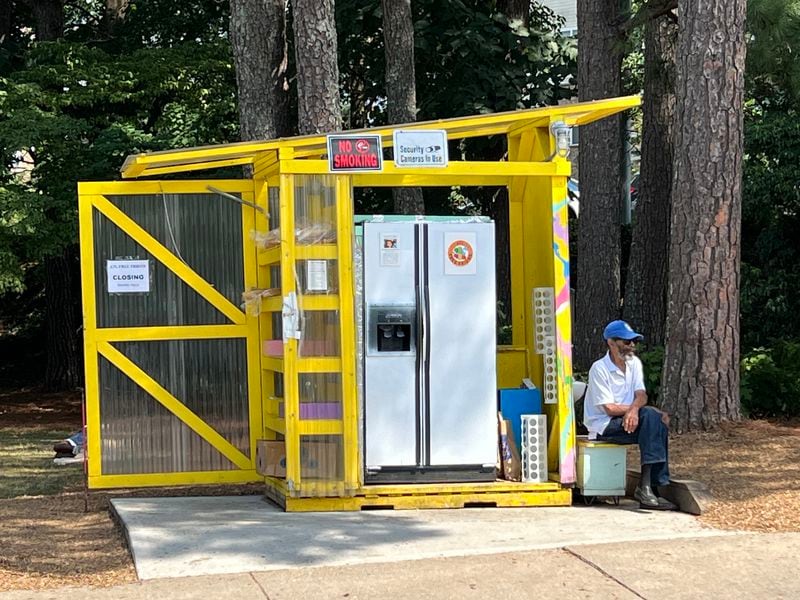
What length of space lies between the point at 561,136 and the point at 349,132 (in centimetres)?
153

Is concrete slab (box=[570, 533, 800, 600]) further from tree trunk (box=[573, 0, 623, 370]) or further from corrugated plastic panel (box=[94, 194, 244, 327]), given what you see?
tree trunk (box=[573, 0, 623, 370])

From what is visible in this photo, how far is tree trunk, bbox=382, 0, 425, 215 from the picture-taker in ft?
51.9

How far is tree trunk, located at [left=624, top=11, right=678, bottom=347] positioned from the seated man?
7.00 m

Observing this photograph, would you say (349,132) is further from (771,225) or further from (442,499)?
(771,225)

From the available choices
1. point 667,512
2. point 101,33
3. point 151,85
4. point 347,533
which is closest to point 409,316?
point 347,533

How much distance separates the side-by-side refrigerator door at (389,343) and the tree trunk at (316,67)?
4041 mm

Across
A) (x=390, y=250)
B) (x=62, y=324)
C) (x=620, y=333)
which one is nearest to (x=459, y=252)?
(x=390, y=250)

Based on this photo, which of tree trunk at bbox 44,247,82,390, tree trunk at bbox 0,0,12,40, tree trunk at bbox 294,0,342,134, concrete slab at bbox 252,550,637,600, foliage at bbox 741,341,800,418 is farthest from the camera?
tree trunk at bbox 44,247,82,390

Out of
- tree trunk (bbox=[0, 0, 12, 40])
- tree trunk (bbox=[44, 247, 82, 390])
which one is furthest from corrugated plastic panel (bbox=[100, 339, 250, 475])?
tree trunk (bbox=[0, 0, 12, 40])

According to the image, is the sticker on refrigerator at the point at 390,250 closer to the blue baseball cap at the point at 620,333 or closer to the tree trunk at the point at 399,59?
the blue baseball cap at the point at 620,333

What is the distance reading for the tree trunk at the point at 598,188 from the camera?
14.7m

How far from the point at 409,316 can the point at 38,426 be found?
439 inches

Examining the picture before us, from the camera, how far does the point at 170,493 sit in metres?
9.51

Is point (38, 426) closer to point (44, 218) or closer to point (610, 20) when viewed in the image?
point (44, 218)
